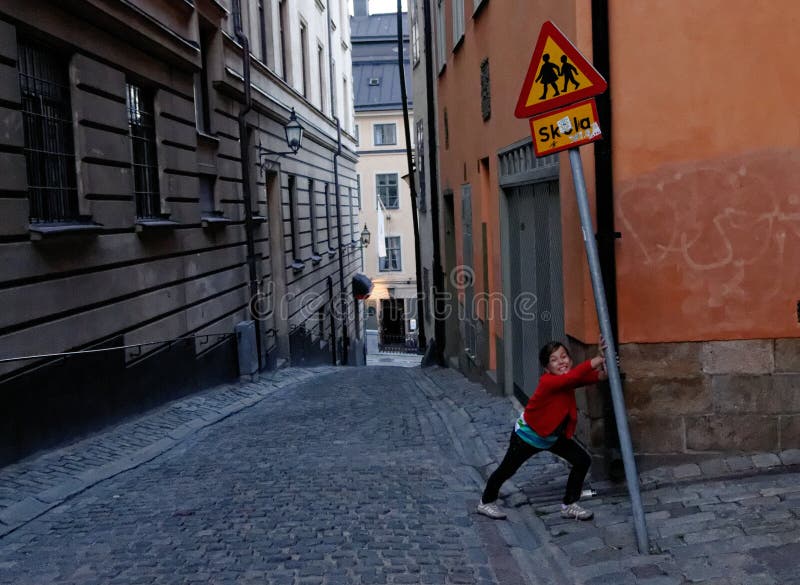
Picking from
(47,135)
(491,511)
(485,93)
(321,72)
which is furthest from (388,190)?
(491,511)

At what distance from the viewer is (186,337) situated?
12.5 m

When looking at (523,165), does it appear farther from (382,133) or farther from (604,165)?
(382,133)

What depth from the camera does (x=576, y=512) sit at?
5820mm

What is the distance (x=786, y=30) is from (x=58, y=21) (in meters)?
A: 6.50

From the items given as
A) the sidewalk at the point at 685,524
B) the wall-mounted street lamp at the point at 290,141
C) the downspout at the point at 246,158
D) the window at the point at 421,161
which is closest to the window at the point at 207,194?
the downspout at the point at 246,158

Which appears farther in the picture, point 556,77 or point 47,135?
point 47,135

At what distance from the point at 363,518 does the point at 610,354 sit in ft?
6.74

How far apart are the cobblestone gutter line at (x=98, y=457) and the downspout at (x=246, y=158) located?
404 cm

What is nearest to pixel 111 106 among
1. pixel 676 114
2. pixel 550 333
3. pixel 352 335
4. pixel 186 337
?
pixel 186 337

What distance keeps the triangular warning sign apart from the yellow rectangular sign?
4 cm

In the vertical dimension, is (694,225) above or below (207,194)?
below

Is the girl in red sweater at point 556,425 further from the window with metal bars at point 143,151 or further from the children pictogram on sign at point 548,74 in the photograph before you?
the window with metal bars at point 143,151

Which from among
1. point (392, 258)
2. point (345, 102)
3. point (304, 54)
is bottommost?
point (392, 258)

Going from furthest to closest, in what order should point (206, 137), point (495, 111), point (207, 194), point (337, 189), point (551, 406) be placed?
point (337, 189)
point (207, 194)
point (206, 137)
point (495, 111)
point (551, 406)
